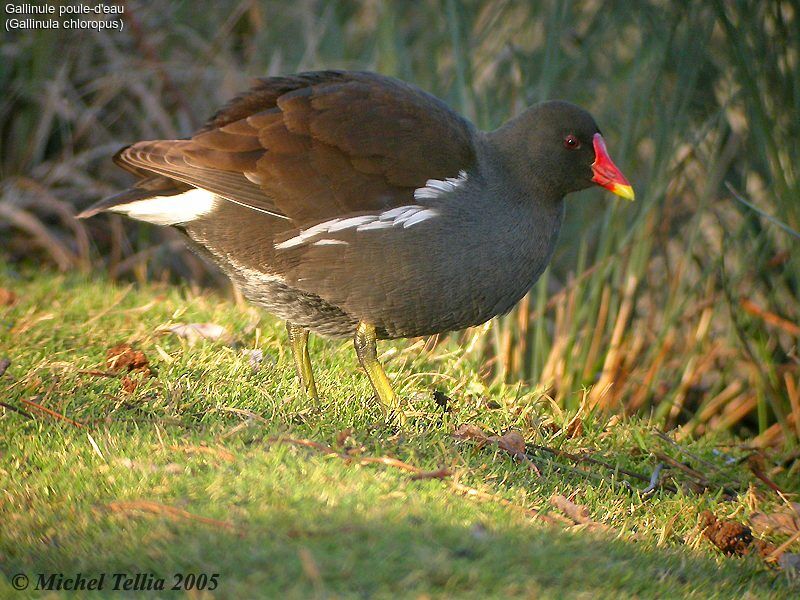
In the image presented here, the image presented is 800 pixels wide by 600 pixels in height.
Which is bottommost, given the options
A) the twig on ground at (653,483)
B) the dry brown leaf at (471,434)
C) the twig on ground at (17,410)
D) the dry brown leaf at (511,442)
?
the twig on ground at (653,483)

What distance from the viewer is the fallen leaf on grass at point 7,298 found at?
159 inches

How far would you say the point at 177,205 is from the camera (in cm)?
329

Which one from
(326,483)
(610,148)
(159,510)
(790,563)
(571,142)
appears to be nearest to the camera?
(159,510)

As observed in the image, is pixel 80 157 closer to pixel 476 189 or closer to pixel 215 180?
pixel 215 180

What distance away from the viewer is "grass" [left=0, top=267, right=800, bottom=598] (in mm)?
2068

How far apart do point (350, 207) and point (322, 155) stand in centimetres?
19

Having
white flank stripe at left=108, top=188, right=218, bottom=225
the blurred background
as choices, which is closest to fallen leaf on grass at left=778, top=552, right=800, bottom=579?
the blurred background

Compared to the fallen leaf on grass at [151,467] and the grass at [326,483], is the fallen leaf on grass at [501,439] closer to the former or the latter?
the grass at [326,483]

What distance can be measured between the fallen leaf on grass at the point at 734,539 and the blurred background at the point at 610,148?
3.15ft

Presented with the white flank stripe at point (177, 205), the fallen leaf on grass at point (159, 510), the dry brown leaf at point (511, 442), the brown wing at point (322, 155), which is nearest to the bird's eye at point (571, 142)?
the brown wing at point (322, 155)

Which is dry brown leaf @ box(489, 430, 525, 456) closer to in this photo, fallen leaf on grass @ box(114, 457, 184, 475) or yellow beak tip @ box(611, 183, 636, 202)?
fallen leaf on grass @ box(114, 457, 184, 475)

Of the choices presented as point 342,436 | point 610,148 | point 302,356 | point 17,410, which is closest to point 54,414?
Answer: point 17,410

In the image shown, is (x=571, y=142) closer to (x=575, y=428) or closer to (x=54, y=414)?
(x=575, y=428)

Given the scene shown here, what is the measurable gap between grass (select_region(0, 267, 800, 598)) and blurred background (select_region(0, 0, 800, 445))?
52cm
